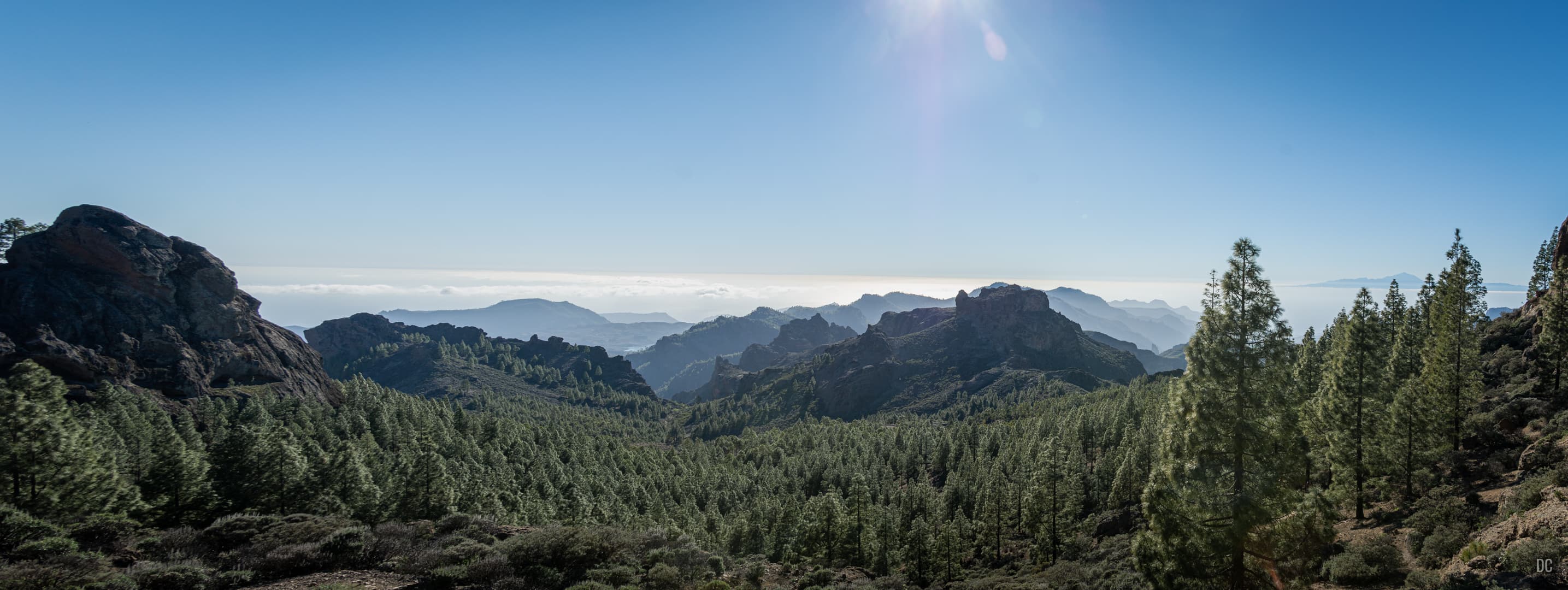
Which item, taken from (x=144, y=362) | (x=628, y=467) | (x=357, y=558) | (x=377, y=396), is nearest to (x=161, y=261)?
(x=144, y=362)

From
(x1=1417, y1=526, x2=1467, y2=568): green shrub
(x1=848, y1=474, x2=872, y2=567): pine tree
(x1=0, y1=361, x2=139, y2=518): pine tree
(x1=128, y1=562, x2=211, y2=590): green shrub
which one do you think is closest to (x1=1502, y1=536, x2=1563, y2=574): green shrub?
(x1=1417, y1=526, x2=1467, y2=568): green shrub

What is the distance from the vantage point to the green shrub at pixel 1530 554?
627 inches

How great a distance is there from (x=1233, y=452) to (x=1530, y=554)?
300 inches

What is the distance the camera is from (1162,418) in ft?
67.8

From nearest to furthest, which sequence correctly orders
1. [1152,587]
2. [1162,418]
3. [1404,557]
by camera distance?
[1152,587], [1162,418], [1404,557]

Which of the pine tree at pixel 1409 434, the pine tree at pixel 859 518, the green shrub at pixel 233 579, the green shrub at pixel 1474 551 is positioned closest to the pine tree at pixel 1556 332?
the pine tree at pixel 1409 434

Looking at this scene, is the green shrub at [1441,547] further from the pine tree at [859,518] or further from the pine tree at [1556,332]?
the pine tree at [859,518]

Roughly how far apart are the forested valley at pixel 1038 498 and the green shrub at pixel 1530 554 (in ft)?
0.25

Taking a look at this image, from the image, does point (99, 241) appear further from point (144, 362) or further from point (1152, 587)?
point (1152, 587)

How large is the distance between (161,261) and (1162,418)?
584 feet

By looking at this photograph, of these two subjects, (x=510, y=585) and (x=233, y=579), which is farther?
(x=510, y=585)

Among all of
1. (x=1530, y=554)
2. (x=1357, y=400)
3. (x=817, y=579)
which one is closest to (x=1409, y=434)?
(x=1357, y=400)

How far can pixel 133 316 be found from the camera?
10988 cm

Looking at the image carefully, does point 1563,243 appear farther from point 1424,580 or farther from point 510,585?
point 510,585
